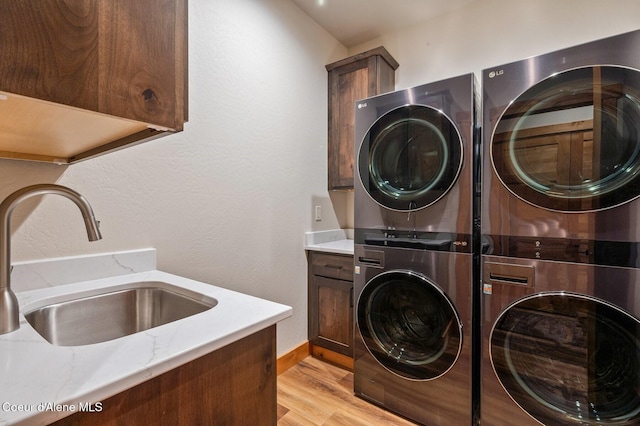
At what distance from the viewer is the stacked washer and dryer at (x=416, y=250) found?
1482 mm

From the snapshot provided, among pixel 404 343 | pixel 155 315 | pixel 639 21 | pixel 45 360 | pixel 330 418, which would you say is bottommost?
pixel 330 418

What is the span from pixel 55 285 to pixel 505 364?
1.90m

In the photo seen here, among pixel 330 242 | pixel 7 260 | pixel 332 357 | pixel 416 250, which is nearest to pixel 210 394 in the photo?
pixel 7 260

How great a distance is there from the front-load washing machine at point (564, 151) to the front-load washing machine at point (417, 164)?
101mm

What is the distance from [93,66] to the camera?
517mm

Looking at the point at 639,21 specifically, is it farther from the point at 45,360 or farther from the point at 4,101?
the point at 45,360

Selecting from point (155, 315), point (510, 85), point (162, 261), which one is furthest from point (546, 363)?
point (162, 261)

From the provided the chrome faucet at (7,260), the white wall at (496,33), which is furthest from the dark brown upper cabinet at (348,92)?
the chrome faucet at (7,260)

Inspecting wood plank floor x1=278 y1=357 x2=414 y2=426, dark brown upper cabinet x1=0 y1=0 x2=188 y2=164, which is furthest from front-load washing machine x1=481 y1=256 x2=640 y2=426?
dark brown upper cabinet x1=0 y1=0 x2=188 y2=164

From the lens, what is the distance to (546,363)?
4.27 feet

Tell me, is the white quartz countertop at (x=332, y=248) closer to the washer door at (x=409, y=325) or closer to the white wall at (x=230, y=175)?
the white wall at (x=230, y=175)

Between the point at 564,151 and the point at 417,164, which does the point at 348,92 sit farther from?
the point at 564,151

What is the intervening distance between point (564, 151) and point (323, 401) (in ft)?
5.95

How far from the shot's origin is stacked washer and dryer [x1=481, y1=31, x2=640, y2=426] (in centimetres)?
114
